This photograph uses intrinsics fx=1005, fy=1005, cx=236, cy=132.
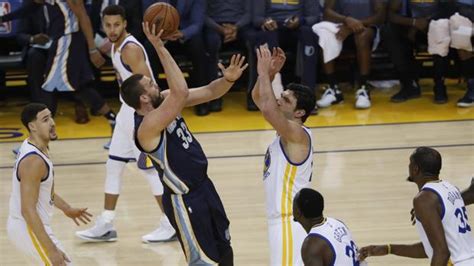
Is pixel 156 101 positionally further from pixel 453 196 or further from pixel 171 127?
pixel 453 196

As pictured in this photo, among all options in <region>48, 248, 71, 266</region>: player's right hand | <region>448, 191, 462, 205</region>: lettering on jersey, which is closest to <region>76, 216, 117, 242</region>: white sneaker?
<region>48, 248, 71, 266</region>: player's right hand

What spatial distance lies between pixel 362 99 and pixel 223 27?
5.78ft

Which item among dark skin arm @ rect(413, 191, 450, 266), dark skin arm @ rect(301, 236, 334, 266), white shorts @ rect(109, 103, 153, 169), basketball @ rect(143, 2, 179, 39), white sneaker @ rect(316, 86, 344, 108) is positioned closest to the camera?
dark skin arm @ rect(301, 236, 334, 266)

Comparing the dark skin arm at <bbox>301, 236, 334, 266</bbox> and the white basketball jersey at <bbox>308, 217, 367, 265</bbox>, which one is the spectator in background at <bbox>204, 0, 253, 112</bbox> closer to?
the white basketball jersey at <bbox>308, 217, 367, 265</bbox>

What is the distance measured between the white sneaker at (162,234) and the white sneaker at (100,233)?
260 mm

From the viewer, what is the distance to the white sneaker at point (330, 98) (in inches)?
450

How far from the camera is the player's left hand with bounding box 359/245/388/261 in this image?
5148 mm

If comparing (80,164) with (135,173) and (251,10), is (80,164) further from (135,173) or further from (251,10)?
(251,10)

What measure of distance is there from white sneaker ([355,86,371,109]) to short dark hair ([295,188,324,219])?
21.2 feet

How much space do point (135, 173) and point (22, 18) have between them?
2.90 meters

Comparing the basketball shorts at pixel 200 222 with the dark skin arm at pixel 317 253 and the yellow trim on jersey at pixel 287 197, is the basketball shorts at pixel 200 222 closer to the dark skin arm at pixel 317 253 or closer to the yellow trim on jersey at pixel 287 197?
the yellow trim on jersey at pixel 287 197

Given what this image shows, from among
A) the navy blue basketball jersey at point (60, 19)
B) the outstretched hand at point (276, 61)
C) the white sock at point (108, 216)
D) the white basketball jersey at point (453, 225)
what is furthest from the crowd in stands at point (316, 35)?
the white basketball jersey at point (453, 225)

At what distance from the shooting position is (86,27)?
10.5 metres

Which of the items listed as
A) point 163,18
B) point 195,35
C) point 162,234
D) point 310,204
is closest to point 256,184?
point 162,234
